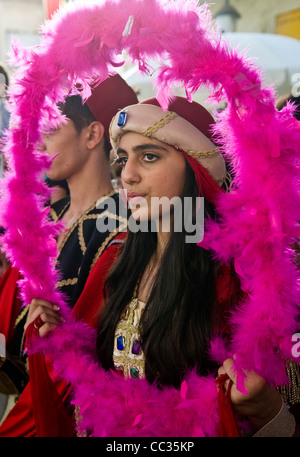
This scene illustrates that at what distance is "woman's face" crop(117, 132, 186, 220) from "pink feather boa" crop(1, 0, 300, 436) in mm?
127

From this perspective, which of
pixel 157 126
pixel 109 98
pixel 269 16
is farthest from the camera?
pixel 269 16

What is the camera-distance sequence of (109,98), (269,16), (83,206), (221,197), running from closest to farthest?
(221,197) < (109,98) < (83,206) < (269,16)

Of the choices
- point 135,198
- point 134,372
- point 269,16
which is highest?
point 269,16

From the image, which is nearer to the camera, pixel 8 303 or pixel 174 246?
pixel 174 246

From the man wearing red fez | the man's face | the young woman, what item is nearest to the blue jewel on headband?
the young woman

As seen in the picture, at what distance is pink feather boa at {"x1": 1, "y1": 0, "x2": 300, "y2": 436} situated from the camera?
3.28ft

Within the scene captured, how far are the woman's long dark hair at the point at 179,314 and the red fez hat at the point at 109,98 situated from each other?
596 mm

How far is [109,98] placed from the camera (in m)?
1.69

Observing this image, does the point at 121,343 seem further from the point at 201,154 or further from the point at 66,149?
the point at 66,149

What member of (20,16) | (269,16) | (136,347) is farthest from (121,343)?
(20,16)

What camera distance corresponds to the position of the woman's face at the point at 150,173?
121cm

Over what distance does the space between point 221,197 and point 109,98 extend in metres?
0.78

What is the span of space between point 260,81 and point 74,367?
0.83 metres

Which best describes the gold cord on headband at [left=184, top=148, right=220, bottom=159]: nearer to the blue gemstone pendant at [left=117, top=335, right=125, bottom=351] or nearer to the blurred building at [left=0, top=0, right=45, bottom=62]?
the blue gemstone pendant at [left=117, top=335, right=125, bottom=351]
